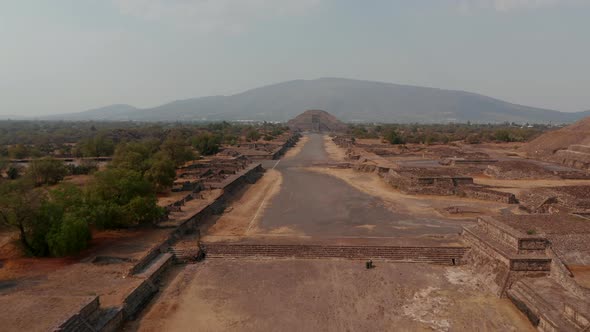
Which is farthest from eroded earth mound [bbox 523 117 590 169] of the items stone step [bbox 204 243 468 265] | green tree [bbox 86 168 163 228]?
green tree [bbox 86 168 163 228]

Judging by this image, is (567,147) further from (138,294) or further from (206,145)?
(138,294)

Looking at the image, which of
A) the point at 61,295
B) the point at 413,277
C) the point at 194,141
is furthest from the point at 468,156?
the point at 61,295

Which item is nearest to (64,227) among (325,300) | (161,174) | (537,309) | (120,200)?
(120,200)

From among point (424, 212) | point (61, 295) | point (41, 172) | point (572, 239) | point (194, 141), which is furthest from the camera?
point (194, 141)

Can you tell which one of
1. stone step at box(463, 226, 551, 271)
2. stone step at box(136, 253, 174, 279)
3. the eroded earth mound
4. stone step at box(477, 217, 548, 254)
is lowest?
stone step at box(136, 253, 174, 279)

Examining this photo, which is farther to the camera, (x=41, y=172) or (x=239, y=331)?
(x=41, y=172)

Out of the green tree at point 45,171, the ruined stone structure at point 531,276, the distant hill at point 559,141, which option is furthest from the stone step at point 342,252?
the distant hill at point 559,141

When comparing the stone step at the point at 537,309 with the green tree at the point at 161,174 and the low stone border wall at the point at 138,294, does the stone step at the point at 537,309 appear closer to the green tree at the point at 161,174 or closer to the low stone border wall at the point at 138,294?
the low stone border wall at the point at 138,294

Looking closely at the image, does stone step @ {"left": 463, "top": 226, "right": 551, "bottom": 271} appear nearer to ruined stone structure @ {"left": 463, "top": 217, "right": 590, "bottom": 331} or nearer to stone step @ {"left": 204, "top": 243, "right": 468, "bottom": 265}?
ruined stone structure @ {"left": 463, "top": 217, "right": 590, "bottom": 331}

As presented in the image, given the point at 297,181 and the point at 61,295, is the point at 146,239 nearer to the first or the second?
the point at 61,295
